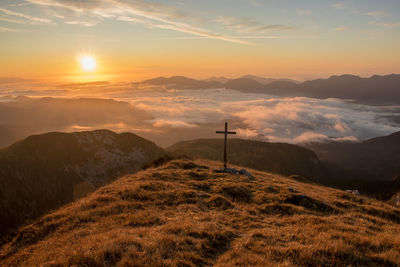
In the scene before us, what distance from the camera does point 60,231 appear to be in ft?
40.3

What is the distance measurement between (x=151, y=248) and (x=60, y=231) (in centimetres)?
631

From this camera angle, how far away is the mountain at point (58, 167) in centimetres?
6888

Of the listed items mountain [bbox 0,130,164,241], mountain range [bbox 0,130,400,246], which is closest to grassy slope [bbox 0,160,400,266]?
mountain range [bbox 0,130,400,246]

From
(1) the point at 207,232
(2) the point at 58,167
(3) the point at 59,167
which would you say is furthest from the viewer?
(3) the point at 59,167

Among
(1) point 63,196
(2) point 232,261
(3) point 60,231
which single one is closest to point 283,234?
(2) point 232,261

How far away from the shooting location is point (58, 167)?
8544 centimetres

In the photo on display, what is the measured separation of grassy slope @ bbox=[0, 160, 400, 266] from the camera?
27.6 ft

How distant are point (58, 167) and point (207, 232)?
3557 inches

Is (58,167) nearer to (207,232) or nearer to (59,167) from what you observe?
(59,167)

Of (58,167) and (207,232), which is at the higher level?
(207,232)

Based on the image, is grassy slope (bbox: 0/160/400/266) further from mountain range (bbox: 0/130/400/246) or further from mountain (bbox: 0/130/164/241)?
Answer: mountain (bbox: 0/130/164/241)

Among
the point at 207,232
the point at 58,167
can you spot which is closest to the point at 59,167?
the point at 58,167

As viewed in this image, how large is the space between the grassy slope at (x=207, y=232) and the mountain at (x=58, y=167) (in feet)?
156

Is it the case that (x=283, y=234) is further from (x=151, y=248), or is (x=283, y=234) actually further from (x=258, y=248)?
(x=151, y=248)
